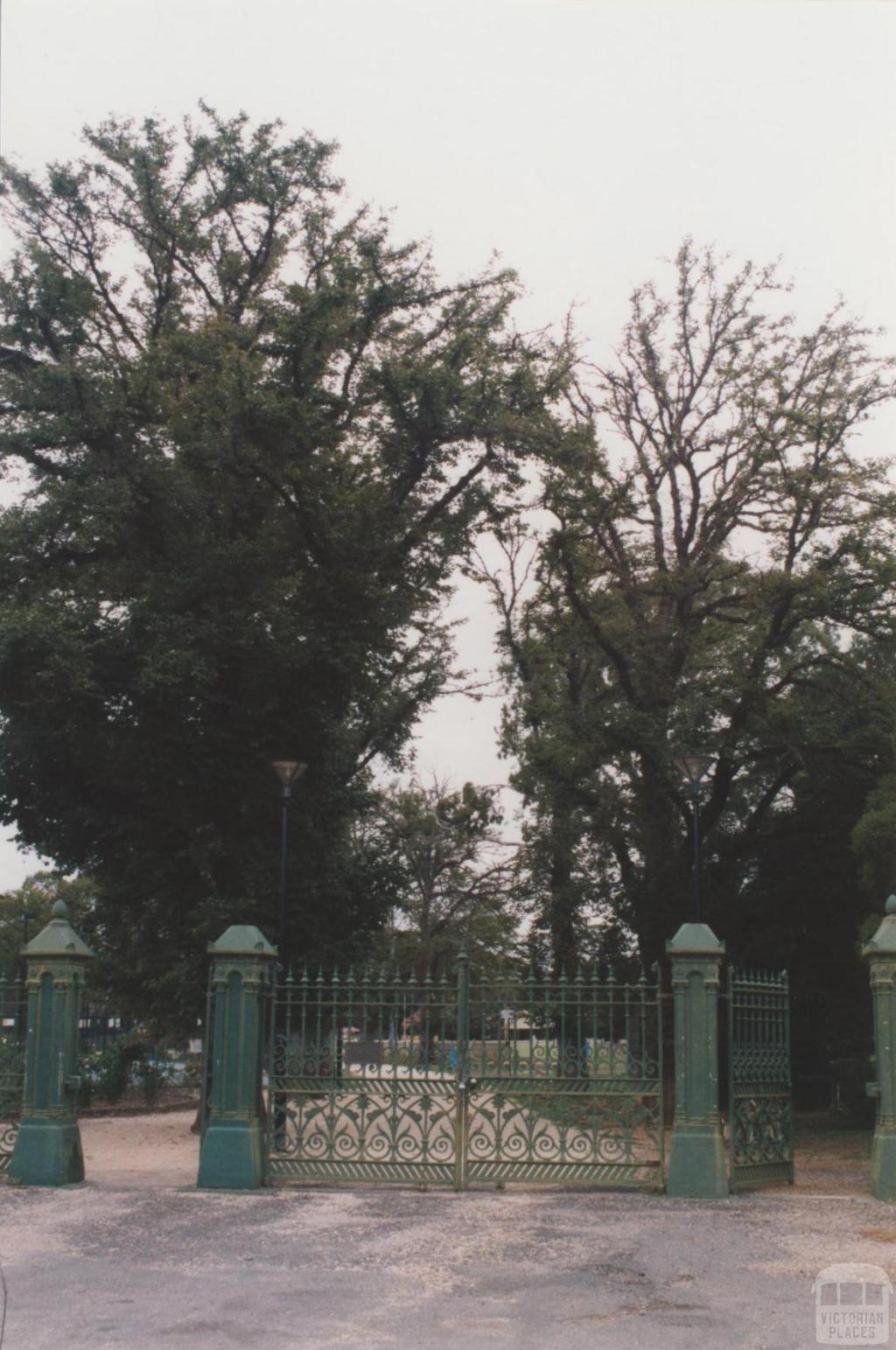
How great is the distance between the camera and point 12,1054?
12617mm

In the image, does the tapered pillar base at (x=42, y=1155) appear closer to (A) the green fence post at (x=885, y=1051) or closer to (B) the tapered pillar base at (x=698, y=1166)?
(B) the tapered pillar base at (x=698, y=1166)

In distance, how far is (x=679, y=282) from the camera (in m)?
27.4

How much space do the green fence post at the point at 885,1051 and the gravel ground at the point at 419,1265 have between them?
0.94 ft

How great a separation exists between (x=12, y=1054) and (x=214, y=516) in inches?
386

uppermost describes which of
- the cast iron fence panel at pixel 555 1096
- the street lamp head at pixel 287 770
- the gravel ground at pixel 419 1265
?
the street lamp head at pixel 287 770

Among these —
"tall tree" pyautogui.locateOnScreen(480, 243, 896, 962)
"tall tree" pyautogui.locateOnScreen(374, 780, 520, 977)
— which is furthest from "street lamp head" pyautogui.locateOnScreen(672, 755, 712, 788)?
"tall tree" pyautogui.locateOnScreen(374, 780, 520, 977)

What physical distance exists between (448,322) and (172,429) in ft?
16.6

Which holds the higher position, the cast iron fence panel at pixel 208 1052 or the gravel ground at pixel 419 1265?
the cast iron fence panel at pixel 208 1052

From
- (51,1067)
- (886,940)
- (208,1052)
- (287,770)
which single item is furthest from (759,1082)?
(287,770)

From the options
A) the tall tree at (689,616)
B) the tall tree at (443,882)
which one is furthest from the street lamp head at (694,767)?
the tall tree at (443,882)

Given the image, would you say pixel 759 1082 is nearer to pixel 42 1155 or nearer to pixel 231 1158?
pixel 231 1158

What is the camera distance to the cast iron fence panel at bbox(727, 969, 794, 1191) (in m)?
11.9

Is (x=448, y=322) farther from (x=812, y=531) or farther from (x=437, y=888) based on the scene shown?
(x=437, y=888)

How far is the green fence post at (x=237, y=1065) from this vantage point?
1201 cm
